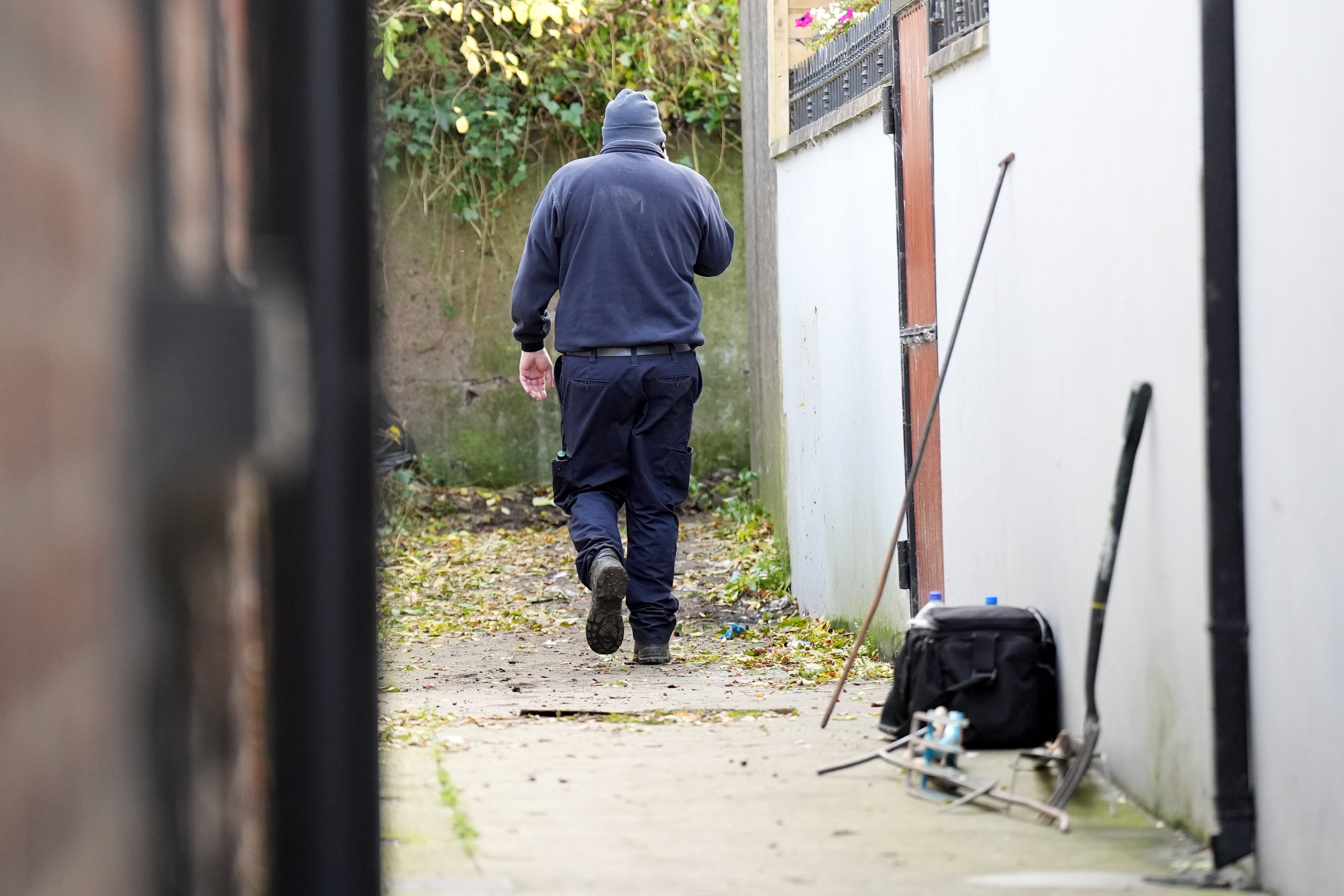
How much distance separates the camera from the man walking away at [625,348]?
241 inches

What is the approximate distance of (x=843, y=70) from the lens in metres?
6.73

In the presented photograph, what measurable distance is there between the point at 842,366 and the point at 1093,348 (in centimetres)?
304

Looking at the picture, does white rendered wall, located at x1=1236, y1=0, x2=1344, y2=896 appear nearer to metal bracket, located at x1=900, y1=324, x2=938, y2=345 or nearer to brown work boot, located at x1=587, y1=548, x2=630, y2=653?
metal bracket, located at x1=900, y1=324, x2=938, y2=345

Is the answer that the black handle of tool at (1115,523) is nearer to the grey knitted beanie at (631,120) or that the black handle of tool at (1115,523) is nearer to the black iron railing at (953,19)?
the black iron railing at (953,19)

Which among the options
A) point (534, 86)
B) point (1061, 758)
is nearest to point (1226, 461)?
point (1061, 758)

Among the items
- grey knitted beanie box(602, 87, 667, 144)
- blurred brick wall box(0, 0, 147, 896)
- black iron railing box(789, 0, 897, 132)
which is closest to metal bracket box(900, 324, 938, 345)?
black iron railing box(789, 0, 897, 132)

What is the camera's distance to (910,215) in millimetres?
5559

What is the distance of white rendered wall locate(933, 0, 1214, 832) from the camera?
307 centimetres

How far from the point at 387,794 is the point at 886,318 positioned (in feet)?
10.8

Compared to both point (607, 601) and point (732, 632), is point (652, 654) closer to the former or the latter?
point (607, 601)

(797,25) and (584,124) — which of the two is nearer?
(797,25)

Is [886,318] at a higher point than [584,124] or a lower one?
lower

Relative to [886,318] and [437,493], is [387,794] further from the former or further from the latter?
[437,493]

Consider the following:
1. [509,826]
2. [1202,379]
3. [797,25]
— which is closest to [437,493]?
[797,25]
